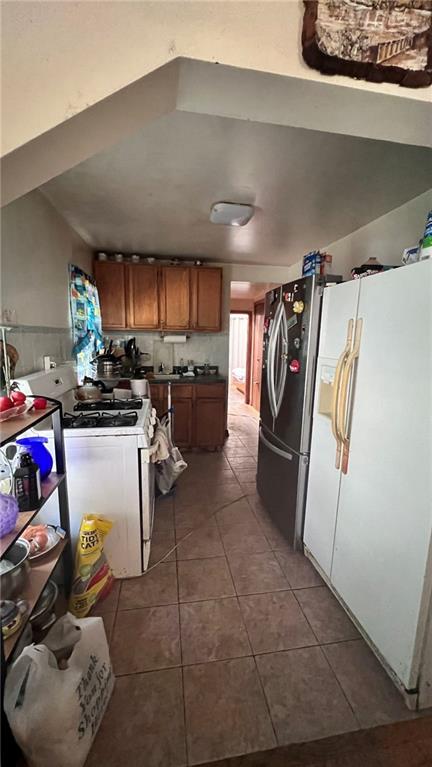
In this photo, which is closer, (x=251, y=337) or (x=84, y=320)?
A: (x=84, y=320)

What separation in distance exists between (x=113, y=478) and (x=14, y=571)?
0.62 m

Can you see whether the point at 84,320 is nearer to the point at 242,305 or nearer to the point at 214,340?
the point at 214,340

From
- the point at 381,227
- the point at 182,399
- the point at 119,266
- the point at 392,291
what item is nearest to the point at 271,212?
the point at 381,227

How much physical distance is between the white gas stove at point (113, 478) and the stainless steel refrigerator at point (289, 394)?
0.94 meters

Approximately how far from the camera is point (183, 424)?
3.69m

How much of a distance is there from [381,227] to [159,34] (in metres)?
2.37

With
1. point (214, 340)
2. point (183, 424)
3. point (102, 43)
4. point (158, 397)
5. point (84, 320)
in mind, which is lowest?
point (183, 424)

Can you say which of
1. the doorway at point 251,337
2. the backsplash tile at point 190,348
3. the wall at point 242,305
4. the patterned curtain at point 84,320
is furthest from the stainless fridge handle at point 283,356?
the wall at point 242,305

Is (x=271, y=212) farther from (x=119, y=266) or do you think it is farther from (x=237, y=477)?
(x=237, y=477)

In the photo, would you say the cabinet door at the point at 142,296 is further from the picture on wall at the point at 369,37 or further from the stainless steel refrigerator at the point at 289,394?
the picture on wall at the point at 369,37

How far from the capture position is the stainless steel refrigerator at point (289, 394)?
71.4 inches

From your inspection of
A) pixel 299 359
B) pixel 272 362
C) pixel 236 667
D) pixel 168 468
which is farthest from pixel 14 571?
pixel 272 362

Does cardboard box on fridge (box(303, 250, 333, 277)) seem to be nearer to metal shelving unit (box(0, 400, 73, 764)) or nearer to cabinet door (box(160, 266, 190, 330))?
metal shelving unit (box(0, 400, 73, 764))

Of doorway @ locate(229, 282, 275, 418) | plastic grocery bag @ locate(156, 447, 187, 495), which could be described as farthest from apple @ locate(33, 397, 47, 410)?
doorway @ locate(229, 282, 275, 418)
